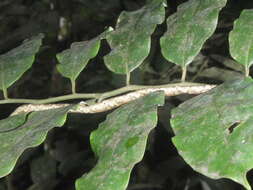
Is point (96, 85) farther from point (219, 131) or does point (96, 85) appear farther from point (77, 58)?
point (219, 131)

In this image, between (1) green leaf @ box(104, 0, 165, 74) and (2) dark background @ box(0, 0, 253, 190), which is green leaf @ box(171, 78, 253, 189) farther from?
(2) dark background @ box(0, 0, 253, 190)

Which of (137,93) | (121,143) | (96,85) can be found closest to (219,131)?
(121,143)

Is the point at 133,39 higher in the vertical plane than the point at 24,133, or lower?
higher

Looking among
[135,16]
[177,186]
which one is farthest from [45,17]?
[135,16]

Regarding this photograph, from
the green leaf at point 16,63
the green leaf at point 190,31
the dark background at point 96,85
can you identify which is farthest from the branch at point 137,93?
the dark background at point 96,85

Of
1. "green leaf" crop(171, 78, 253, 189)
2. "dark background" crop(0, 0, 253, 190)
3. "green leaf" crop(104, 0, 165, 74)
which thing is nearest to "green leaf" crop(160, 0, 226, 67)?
"green leaf" crop(104, 0, 165, 74)
